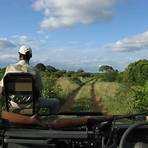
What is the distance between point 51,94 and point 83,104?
1781 millimetres

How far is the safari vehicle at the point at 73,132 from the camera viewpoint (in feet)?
22.5

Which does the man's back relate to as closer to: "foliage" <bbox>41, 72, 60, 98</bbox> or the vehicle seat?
the vehicle seat

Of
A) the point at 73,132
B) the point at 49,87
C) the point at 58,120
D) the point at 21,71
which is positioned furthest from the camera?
the point at 49,87

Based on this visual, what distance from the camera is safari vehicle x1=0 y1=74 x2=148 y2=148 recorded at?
271 inches

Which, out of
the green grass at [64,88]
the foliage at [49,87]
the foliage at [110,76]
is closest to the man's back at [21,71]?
the foliage at [49,87]

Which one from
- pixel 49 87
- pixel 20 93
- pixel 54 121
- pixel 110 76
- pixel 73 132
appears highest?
pixel 110 76

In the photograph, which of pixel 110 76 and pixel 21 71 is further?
pixel 110 76

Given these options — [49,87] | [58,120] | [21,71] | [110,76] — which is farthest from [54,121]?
[110,76]

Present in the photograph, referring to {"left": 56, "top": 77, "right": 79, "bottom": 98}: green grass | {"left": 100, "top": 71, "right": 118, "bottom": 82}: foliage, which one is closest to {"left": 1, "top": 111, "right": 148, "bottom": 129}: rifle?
{"left": 56, "top": 77, "right": 79, "bottom": 98}: green grass

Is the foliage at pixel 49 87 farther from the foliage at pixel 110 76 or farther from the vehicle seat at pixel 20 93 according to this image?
the foliage at pixel 110 76

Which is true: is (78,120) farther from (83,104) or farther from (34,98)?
(83,104)

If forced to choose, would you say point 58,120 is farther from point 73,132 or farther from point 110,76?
point 110,76

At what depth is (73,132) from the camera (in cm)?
695

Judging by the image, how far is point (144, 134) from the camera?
6969 millimetres
